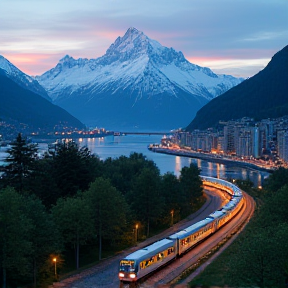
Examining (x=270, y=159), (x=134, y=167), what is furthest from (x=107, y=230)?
(x=270, y=159)

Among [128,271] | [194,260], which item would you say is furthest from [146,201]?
[128,271]

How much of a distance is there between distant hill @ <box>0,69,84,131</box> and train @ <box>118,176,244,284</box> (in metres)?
98.7

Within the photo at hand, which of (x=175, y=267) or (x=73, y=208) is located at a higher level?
(x=73, y=208)

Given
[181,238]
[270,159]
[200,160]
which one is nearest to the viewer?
[181,238]

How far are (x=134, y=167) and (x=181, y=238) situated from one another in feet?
48.2

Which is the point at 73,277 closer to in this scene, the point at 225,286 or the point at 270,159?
the point at 225,286

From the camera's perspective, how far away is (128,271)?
12234mm

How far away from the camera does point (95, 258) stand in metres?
16.4

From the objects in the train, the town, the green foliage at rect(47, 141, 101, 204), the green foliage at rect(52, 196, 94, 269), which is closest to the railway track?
the train

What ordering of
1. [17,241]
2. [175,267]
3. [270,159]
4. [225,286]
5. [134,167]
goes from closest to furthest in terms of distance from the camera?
[225,286]
[17,241]
[175,267]
[134,167]
[270,159]

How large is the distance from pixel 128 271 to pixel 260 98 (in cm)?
9002

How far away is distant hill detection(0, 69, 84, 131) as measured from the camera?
122m

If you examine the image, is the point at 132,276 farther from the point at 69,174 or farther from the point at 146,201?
the point at 69,174

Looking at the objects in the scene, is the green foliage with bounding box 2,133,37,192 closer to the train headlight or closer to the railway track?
the railway track
